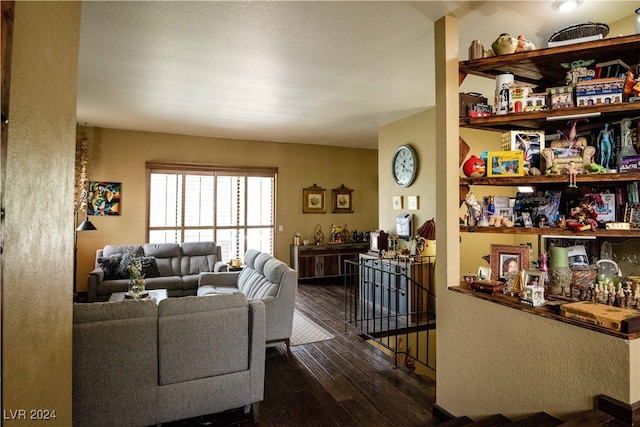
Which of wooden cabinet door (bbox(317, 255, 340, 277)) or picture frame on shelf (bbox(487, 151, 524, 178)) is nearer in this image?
picture frame on shelf (bbox(487, 151, 524, 178))

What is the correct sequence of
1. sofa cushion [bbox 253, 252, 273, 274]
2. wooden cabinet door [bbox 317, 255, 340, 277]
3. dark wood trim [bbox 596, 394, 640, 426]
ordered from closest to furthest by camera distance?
dark wood trim [bbox 596, 394, 640, 426] → sofa cushion [bbox 253, 252, 273, 274] → wooden cabinet door [bbox 317, 255, 340, 277]

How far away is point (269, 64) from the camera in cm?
344

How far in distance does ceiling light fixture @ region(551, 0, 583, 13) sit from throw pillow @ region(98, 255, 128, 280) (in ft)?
19.3

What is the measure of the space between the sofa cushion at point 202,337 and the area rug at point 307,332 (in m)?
1.65

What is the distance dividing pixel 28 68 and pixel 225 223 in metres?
6.27

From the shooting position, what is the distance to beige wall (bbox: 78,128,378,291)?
6309mm

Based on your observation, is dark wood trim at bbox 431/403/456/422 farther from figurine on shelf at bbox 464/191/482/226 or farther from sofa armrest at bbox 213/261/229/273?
sofa armrest at bbox 213/261/229/273

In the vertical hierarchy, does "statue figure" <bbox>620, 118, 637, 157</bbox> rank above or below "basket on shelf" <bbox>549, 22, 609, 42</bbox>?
below

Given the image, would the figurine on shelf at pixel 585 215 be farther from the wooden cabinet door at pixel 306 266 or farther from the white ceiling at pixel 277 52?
the wooden cabinet door at pixel 306 266

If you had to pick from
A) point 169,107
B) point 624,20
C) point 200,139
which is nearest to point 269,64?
point 169,107

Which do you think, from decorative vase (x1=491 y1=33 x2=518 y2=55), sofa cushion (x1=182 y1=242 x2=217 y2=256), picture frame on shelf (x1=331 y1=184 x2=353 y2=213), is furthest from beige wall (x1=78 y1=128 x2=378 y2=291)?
decorative vase (x1=491 y1=33 x2=518 y2=55)

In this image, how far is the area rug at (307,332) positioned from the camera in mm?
4145

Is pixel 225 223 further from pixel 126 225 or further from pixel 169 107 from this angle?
pixel 169 107

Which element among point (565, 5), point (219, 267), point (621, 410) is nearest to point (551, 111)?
point (565, 5)
